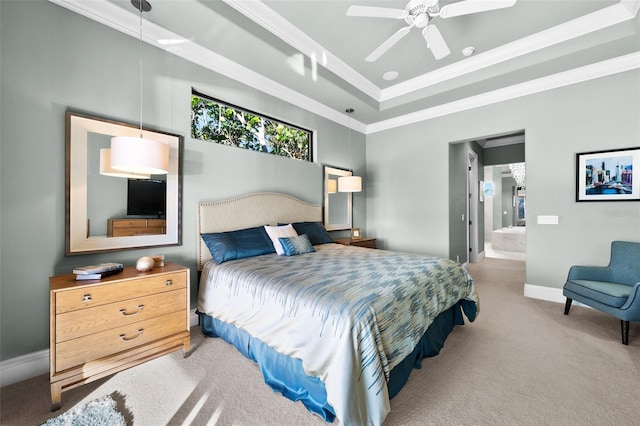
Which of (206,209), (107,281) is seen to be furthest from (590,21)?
(107,281)

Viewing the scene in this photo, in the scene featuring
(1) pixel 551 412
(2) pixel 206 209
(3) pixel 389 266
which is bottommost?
(1) pixel 551 412

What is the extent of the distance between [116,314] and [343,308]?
161cm

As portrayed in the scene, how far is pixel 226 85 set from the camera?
3.18 meters

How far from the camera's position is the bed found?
1.36 m

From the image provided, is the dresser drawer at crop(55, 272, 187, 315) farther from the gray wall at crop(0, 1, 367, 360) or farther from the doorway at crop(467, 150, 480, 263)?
the doorway at crop(467, 150, 480, 263)

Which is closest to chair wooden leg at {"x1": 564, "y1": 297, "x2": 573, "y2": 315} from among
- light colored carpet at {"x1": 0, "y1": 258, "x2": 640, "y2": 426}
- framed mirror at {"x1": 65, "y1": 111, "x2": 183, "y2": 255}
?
light colored carpet at {"x1": 0, "y1": 258, "x2": 640, "y2": 426}

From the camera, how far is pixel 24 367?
1909 mm

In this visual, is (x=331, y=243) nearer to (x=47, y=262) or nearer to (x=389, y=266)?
(x=389, y=266)

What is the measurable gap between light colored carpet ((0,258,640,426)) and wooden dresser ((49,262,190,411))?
0.57ft

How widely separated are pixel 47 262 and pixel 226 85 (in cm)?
248

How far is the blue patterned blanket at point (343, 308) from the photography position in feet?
4.41

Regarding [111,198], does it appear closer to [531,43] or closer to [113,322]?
[113,322]

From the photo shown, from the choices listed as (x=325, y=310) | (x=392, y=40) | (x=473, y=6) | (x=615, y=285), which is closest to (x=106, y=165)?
(x=325, y=310)

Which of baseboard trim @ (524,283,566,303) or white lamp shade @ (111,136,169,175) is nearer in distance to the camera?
white lamp shade @ (111,136,169,175)
